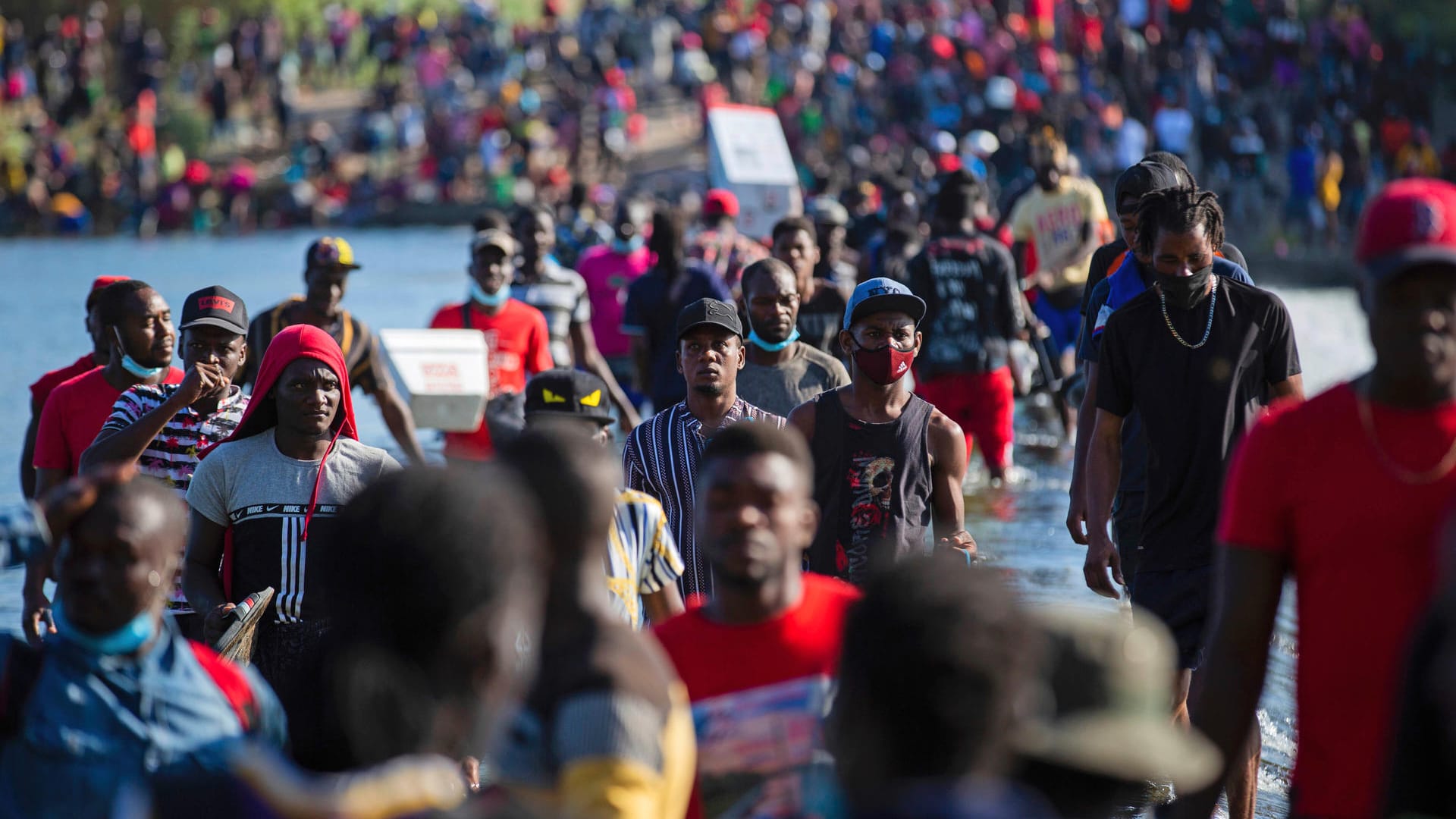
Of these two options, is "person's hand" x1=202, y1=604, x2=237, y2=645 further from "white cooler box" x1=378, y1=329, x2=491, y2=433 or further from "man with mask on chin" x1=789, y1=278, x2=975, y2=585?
"white cooler box" x1=378, y1=329, x2=491, y2=433

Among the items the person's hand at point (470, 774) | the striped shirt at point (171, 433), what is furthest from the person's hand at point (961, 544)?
the striped shirt at point (171, 433)

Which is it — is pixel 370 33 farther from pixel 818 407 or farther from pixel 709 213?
pixel 818 407

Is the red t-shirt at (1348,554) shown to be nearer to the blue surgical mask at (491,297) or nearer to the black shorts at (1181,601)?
the black shorts at (1181,601)

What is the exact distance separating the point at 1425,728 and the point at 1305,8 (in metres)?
32.3

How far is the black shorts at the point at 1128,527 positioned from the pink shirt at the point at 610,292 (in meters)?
7.00

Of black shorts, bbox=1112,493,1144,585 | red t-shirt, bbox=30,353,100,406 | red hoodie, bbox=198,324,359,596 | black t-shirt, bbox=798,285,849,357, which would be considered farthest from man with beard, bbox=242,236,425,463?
black shorts, bbox=1112,493,1144,585

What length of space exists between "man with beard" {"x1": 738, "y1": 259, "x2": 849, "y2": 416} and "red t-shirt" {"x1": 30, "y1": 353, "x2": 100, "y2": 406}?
2.70 m

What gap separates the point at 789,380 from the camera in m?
7.61

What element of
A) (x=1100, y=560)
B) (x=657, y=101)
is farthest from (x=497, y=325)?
(x=657, y=101)

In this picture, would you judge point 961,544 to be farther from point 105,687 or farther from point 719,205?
point 719,205

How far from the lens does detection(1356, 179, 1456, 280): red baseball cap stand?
350 cm

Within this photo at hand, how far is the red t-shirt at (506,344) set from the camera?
10.3m

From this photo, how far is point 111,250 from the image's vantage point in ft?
130

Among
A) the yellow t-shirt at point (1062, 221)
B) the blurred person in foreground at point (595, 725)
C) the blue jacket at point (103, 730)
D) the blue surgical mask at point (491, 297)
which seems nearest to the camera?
the blurred person in foreground at point (595, 725)
